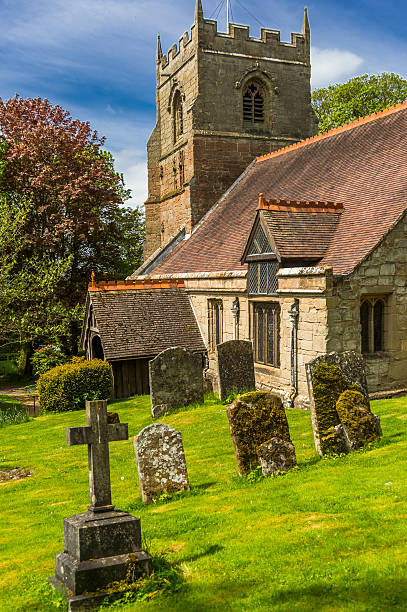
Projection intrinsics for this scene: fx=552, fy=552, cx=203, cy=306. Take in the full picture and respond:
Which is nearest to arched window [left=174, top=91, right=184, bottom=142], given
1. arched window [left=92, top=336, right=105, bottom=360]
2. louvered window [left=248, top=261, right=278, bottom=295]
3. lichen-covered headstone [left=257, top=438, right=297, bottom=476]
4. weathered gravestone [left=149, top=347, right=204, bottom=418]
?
arched window [left=92, top=336, right=105, bottom=360]

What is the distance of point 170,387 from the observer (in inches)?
638

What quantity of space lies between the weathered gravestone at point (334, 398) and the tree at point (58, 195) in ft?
68.8

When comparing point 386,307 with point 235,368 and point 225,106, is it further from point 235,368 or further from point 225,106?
point 225,106

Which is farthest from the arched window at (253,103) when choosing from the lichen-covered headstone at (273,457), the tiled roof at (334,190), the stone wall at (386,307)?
the lichen-covered headstone at (273,457)

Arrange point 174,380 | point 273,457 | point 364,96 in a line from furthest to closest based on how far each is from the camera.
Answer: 1. point 364,96
2. point 174,380
3. point 273,457

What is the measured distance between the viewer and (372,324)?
1489cm

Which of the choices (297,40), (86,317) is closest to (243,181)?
(297,40)

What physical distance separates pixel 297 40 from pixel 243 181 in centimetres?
932

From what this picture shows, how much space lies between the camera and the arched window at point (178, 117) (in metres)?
32.2

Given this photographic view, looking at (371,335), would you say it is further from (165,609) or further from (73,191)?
(73,191)

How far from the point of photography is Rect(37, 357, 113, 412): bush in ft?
64.9

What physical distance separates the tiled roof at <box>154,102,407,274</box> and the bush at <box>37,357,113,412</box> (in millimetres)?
5878

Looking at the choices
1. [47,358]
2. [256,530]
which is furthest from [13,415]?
[256,530]

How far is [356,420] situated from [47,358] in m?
19.8
